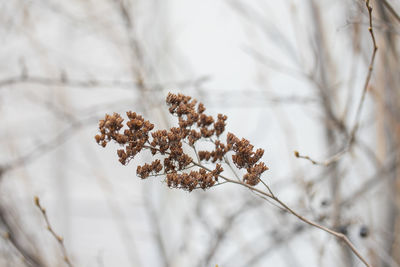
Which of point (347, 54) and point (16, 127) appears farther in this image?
point (16, 127)

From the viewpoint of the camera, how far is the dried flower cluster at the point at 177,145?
76 centimetres

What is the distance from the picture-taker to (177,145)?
2.54 feet

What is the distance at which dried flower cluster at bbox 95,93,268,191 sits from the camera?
76 centimetres

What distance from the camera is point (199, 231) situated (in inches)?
107

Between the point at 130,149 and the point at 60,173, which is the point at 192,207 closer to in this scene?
the point at 60,173

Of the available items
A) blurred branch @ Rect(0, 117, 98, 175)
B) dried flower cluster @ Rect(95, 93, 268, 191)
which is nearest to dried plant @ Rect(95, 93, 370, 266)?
dried flower cluster @ Rect(95, 93, 268, 191)

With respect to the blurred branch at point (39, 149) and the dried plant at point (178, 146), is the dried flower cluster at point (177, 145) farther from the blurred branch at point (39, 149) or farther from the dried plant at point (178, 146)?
the blurred branch at point (39, 149)

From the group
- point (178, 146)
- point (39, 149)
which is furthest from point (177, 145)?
point (39, 149)

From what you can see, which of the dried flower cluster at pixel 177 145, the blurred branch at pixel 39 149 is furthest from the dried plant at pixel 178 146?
the blurred branch at pixel 39 149

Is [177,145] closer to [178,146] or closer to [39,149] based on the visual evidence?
[178,146]

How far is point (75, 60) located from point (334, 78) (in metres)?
1.74

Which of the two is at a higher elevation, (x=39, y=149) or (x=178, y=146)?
(x=39, y=149)

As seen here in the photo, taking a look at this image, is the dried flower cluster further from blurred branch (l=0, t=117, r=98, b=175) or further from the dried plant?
blurred branch (l=0, t=117, r=98, b=175)

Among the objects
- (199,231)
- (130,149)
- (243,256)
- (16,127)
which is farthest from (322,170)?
(16,127)
